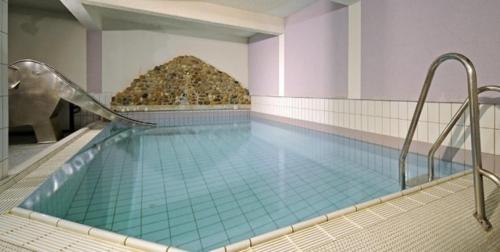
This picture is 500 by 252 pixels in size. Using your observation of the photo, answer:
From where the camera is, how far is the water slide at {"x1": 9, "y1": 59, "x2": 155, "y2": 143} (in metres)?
3.29

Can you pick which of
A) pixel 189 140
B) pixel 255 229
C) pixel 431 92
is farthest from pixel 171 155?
pixel 431 92

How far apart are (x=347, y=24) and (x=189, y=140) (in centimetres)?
305

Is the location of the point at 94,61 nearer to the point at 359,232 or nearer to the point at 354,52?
the point at 354,52

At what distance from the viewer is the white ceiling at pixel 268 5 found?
5.07 m

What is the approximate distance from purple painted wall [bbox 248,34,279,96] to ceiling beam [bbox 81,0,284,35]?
0.65 metres

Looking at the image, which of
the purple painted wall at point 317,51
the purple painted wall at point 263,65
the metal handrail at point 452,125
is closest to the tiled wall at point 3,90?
the metal handrail at point 452,125

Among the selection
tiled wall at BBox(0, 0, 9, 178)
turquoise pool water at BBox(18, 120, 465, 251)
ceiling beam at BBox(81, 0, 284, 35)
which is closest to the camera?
turquoise pool water at BBox(18, 120, 465, 251)

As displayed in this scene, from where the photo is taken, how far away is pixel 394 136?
142 inches

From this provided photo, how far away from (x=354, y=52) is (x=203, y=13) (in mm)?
2722

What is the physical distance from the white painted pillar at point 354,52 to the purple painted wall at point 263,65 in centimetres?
244

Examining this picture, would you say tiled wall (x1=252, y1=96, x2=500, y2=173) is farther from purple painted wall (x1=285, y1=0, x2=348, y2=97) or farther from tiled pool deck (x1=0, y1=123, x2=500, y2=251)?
tiled pool deck (x1=0, y1=123, x2=500, y2=251)

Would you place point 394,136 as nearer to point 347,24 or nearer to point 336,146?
point 336,146

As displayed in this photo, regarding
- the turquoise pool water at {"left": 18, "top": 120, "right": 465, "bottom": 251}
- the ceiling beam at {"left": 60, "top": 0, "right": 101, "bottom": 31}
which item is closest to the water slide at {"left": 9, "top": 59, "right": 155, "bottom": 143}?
the turquoise pool water at {"left": 18, "top": 120, "right": 465, "bottom": 251}

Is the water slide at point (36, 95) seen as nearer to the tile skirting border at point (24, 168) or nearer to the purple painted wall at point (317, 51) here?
the tile skirting border at point (24, 168)
